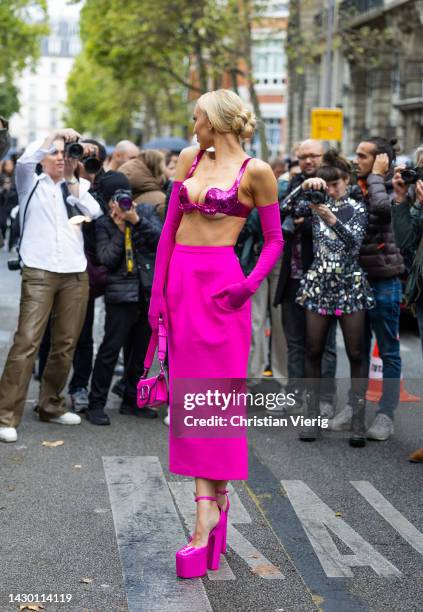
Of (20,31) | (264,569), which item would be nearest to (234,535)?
(264,569)

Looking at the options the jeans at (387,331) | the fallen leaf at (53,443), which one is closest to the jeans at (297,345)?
the jeans at (387,331)

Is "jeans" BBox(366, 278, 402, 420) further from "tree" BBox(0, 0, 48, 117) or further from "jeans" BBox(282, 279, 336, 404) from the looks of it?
"tree" BBox(0, 0, 48, 117)

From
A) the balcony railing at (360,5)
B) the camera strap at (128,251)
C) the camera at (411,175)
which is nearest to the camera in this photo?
the camera at (411,175)

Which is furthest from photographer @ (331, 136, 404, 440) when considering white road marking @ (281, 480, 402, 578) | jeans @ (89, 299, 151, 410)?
white road marking @ (281, 480, 402, 578)

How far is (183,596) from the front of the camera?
488 cm

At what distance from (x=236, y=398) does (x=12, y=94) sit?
76953mm

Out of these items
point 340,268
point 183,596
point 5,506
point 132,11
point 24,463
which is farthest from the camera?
point 132,11

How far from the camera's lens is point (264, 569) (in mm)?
5258

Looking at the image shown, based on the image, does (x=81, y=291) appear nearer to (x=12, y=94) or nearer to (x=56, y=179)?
(x=56, y=179)

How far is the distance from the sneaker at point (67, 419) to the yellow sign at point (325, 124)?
15955mm

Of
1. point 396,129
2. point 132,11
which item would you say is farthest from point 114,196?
point 396,129

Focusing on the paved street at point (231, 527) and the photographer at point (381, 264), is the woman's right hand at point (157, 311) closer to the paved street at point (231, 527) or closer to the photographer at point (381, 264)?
the paved street at point (231, 527)

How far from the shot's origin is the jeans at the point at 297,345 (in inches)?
345

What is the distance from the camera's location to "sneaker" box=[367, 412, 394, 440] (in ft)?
26.7
